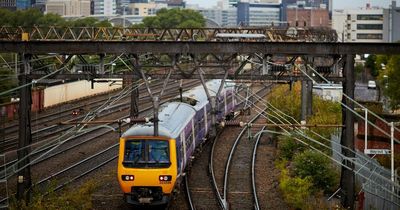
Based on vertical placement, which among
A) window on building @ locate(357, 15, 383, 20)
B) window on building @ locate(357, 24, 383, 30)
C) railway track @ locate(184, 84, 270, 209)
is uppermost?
window on building @ locate(357, 15, 383, 20)

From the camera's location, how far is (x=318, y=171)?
19.1 meters

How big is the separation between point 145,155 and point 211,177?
507 centimetres

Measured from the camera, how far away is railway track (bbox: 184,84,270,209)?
58.1 feet

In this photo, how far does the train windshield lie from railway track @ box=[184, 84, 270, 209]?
1549 mm

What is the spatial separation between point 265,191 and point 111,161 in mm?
6677

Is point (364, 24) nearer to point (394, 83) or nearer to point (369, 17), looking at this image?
point (369, 17)

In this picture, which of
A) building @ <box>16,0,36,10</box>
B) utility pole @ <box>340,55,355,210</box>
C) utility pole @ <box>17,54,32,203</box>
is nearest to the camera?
utility pole @ <box>340,55,355,210</box>

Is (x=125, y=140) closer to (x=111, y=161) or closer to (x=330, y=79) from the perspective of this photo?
(x=330, y=79)

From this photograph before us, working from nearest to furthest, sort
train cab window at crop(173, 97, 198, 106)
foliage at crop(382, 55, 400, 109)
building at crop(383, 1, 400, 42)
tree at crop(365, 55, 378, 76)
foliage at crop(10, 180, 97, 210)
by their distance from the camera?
foliage at crop(10, 180, 97, 210) < train cab window at crop(173, 97, 198, 106) < foliage at crop(382, 55, 400, 109) < tree at crop(365, 55, 378, 76) < building at crop(383, 1, 400, 42)

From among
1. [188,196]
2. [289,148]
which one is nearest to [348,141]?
[188,196]

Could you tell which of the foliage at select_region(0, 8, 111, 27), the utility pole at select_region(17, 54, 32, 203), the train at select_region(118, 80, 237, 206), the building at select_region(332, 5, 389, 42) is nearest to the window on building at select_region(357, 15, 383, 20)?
the building at select_region(332, 5, 389, 42)

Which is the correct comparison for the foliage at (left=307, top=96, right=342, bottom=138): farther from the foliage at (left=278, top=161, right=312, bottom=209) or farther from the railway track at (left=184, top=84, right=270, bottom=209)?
the foliage at (left=278, top=161, right=312, bottom=209)

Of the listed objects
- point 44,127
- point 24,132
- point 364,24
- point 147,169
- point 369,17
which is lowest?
point 44,127

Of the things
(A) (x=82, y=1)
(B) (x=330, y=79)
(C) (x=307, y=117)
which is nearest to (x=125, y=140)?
(B) (x=330, y=79)
